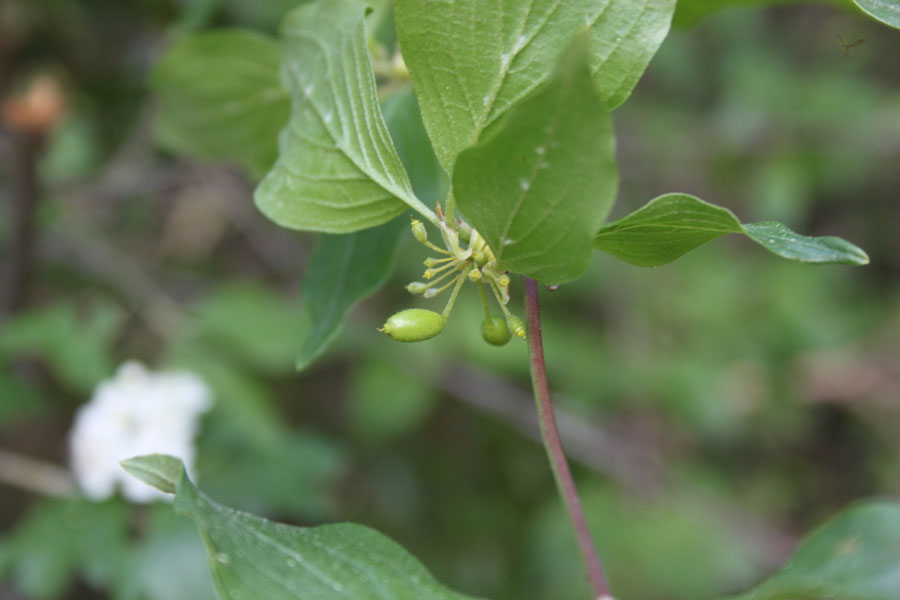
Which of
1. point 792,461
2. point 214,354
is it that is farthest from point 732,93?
point 214,354

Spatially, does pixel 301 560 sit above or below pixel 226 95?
below

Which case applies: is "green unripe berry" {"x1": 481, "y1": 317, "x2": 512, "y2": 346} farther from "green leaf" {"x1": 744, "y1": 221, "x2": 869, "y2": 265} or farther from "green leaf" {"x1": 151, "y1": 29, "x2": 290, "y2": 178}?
"green leaf" {"x1": 151, "y1": 29, "x2": 290, "y2": 178}

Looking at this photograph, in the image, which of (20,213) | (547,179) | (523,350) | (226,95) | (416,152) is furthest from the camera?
(523,350)

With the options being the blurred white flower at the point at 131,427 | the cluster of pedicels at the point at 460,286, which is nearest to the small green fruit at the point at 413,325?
the cluster of pedicels at the point at 460,286

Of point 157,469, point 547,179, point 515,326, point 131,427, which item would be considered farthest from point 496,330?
point 131,427

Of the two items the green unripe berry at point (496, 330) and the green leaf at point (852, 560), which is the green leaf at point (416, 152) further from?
the green leaf at point (852, 560)

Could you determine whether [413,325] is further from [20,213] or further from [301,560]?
[20,213]
